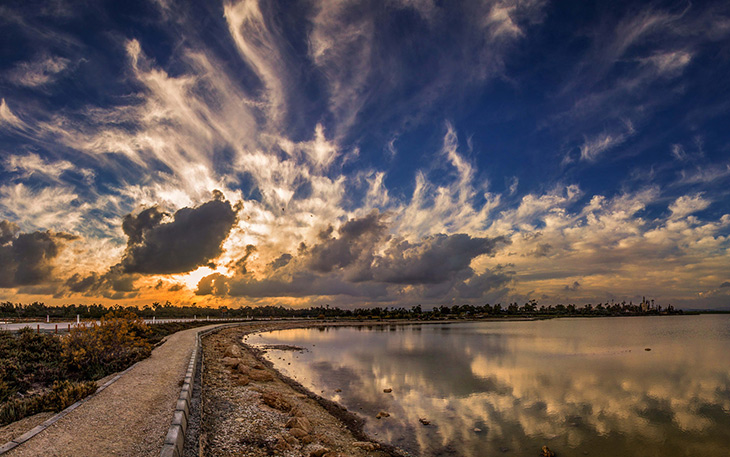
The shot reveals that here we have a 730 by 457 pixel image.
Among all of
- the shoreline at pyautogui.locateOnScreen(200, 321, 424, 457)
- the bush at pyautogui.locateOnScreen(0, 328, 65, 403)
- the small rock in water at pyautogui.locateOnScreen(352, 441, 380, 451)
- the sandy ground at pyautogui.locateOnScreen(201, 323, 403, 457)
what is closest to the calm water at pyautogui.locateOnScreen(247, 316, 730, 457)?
the shoreline at pyautogui.locateOnScreen(200, 321, 424, 457)

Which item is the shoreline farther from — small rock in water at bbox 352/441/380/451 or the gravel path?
the gravel path

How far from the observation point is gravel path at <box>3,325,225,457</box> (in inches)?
364

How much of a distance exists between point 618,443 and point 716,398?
1445 centimetres

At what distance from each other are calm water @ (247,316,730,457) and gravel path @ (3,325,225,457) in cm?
941

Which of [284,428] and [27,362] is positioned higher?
[27,362]

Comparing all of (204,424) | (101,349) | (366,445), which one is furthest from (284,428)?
(101,349)

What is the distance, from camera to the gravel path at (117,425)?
9.26 m

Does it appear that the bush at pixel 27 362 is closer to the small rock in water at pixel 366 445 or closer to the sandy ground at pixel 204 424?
the sandy ground at pixel 204 424

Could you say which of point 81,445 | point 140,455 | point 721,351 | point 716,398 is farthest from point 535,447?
point 721,351

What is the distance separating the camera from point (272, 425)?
582 inches

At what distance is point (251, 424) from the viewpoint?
1441 centimetres

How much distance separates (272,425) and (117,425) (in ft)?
18.7

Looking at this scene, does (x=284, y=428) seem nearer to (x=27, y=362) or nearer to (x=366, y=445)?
(x=366, y=445)

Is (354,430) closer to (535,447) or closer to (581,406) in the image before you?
(535,447)
